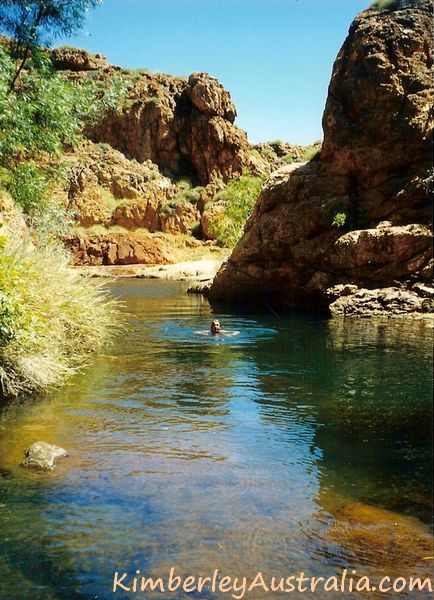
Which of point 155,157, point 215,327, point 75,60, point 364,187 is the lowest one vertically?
point 215,327

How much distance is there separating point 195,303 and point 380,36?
1642 cm

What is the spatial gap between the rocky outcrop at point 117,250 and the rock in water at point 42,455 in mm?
69021

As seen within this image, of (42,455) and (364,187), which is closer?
(42,455)

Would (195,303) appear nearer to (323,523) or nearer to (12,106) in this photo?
(12,106)

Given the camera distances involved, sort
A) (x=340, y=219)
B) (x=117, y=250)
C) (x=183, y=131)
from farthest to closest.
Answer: (x=183, y=131) → (x=117, y=250) → (x=340, y=219)

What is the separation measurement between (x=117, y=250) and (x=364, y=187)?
51806 millimetres

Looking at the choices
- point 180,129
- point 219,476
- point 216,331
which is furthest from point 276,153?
point 219,476

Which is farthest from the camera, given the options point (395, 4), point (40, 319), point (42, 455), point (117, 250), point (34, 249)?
point (117, 250)

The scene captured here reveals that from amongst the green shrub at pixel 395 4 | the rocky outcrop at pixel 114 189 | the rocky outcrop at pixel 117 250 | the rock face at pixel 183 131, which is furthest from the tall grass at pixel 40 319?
the rock face at pixel 183 131

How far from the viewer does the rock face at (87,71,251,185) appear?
96.9m

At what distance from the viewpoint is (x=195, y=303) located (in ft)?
115

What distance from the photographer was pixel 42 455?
8.81m

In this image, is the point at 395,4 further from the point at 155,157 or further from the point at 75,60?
the point at 75,60

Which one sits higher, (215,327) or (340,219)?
(340,219)
